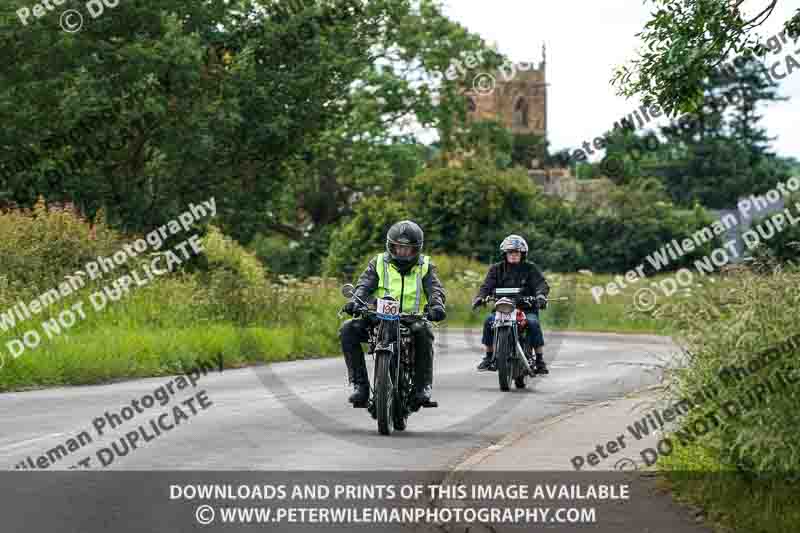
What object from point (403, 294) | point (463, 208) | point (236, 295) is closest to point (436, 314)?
point (403, 294)

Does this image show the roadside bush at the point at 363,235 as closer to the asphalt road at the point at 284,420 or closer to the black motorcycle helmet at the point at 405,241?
the asphalt road at the point at 284,420

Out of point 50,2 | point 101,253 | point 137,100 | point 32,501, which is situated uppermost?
point 50,2

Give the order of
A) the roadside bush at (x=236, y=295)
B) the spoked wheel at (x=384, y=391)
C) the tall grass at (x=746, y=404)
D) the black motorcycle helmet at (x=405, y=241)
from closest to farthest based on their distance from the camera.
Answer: the tall grass at (x=746, y=404)
the spoked wheel at (x=384, y=391)
the black motorcycle helmet at (x=405, y=241)
the roadside bush at (x=236, y=295)

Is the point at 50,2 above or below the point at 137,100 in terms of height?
above

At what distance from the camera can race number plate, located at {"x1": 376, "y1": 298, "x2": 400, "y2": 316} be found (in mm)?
14086

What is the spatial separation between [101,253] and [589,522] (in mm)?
19550

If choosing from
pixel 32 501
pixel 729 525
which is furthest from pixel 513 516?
pixel 32 501

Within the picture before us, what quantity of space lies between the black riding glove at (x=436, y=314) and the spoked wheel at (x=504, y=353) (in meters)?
5.39

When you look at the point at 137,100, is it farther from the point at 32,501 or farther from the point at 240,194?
the point at 32,501

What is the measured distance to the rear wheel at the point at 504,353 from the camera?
19547 millimetres

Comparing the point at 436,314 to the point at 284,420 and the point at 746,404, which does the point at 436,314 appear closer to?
the point at 284,420

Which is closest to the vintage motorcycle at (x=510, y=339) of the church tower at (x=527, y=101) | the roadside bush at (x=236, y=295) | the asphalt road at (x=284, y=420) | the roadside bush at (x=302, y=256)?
the asphalt road at (x=284, y=420)

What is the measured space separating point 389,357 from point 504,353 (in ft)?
19.4

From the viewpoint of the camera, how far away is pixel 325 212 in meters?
70.7
